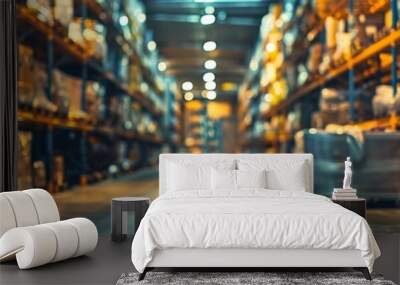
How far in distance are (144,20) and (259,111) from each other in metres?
1.60

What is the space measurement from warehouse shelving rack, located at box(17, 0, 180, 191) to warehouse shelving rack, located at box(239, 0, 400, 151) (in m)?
0.88

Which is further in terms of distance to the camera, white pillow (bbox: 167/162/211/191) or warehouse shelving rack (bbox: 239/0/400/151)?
warehouse shelving rack (bbox: 239/0/400/151)

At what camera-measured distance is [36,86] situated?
6336 millimetres

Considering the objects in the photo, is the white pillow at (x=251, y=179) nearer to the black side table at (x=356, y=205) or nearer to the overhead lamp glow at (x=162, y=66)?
the black side table at (x=356, y=205)

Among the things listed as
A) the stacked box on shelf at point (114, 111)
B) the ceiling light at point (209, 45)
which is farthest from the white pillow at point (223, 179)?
the stacked box on shelf at point (114, 111)

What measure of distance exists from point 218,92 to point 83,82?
4.88 ft

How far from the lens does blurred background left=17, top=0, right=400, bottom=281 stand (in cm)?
648

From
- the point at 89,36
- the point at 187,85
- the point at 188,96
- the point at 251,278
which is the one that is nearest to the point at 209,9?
the point at 187,85

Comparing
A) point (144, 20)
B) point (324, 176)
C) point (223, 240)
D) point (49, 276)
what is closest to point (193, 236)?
point (223, 240)

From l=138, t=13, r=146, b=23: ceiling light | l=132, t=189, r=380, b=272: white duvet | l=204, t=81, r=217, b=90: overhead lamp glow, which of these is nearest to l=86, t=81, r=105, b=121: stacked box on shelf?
l=138, t=13, r=146, b=23: ceiling light

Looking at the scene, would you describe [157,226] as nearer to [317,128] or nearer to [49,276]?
[49,276]

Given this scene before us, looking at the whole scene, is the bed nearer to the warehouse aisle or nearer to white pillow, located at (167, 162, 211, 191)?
white pillow, located at (167, 162, 211, 191)

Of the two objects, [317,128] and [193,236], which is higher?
[317,128]

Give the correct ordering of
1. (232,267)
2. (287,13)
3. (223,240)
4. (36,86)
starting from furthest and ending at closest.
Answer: (287,13) < (36,86) < (232,267) < (223,240)
